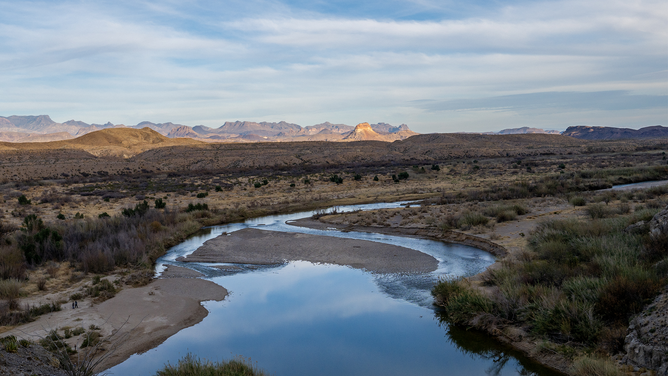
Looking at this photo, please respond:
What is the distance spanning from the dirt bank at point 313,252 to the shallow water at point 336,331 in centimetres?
75

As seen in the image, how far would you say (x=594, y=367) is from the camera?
6.55 meters

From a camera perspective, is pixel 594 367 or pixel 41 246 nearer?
pixel 594 367

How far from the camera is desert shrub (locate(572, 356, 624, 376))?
628 cm

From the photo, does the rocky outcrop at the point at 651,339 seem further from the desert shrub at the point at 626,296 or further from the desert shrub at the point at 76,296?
the desert shrub at the point at 76,296

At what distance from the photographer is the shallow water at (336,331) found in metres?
8.14

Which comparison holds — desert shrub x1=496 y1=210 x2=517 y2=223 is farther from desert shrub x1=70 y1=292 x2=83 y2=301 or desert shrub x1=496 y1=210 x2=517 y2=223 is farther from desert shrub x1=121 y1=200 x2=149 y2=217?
desert shrub x1=121 y1=200 x2=149 y2=217

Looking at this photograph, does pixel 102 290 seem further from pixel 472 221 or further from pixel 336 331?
pixel 472 221

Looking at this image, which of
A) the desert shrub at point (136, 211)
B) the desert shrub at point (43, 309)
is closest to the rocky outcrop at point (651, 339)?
the desert shrub at point (43, 309)

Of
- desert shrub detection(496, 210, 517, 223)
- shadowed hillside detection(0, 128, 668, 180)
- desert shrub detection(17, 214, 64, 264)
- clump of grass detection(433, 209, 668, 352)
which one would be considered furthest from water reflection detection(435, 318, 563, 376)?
shadowed hillside detection(0, 128, 668, 180)

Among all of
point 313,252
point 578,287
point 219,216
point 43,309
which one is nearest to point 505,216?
point 313,252

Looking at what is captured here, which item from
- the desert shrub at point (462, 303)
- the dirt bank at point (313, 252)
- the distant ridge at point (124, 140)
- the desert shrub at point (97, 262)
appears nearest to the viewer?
the desert shrub at point (462, 303)

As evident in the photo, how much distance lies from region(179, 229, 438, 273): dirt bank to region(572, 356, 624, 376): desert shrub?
693 centimetres

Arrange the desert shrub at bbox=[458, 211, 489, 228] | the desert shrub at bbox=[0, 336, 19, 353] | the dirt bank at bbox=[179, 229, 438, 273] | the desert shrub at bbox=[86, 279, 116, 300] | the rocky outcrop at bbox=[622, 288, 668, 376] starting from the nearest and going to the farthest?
1. the rocky outcrop at bbox=[622, 288, 668, 376]
2. the desert shrub at bbox=[0, 336, 19, 353]
3. the desert shrub at bbox=[86, 279, 116, 300]
4. the dirt bank at bbox=[179, 229, 438, 273]
5. the desert shrub at bbox=[458, 211, 489, 228]

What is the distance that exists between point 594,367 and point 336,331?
4947mm
